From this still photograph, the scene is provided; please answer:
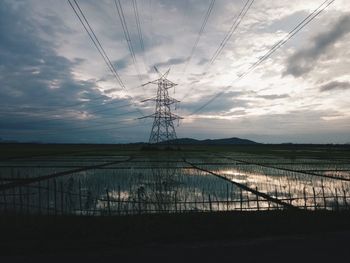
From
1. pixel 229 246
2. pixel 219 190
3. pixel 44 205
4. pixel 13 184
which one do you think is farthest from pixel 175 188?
pixel 229 246

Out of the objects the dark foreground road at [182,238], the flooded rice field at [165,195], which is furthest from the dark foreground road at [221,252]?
the flooded rice field at [165,195]

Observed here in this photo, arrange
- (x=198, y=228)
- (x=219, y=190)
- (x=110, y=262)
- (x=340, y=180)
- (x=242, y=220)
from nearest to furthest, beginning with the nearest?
1. (x=110, y=262)
2. (x=198, y=228)
3. (x=242, y=220)
4. (x=219, y=190)
5. (x=340, y=180)

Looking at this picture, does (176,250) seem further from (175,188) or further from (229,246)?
(175,188)

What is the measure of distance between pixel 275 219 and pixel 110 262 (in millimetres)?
4356

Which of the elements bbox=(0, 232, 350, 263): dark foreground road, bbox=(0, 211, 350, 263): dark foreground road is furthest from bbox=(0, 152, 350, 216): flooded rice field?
bbox=(0, 232, 350, 263): dark foreground road

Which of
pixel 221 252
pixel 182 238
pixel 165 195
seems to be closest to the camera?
pixel 221 252

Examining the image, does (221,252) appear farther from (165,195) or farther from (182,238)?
(165,195)

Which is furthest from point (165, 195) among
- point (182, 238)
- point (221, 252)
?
point (221, 252)

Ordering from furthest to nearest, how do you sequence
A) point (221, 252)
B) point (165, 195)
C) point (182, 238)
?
1. point (165, 195)
2. point (182, 238)
3. point (221, 252)

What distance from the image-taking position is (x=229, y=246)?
5695 millimetres

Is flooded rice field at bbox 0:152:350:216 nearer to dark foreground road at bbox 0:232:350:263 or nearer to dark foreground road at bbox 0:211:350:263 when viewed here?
dark foreground road at bbox 0:211:350:263

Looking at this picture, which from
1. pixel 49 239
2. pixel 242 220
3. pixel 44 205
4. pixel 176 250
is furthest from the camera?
pixel 44 205

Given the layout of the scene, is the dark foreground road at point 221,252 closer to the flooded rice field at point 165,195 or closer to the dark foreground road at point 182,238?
the dark foreground road at point 182,238

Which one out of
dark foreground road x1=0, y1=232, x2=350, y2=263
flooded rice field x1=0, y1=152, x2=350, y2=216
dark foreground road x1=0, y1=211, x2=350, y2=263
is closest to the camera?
dark foreground road x1=0, y1=232, x2=350, y2=263
